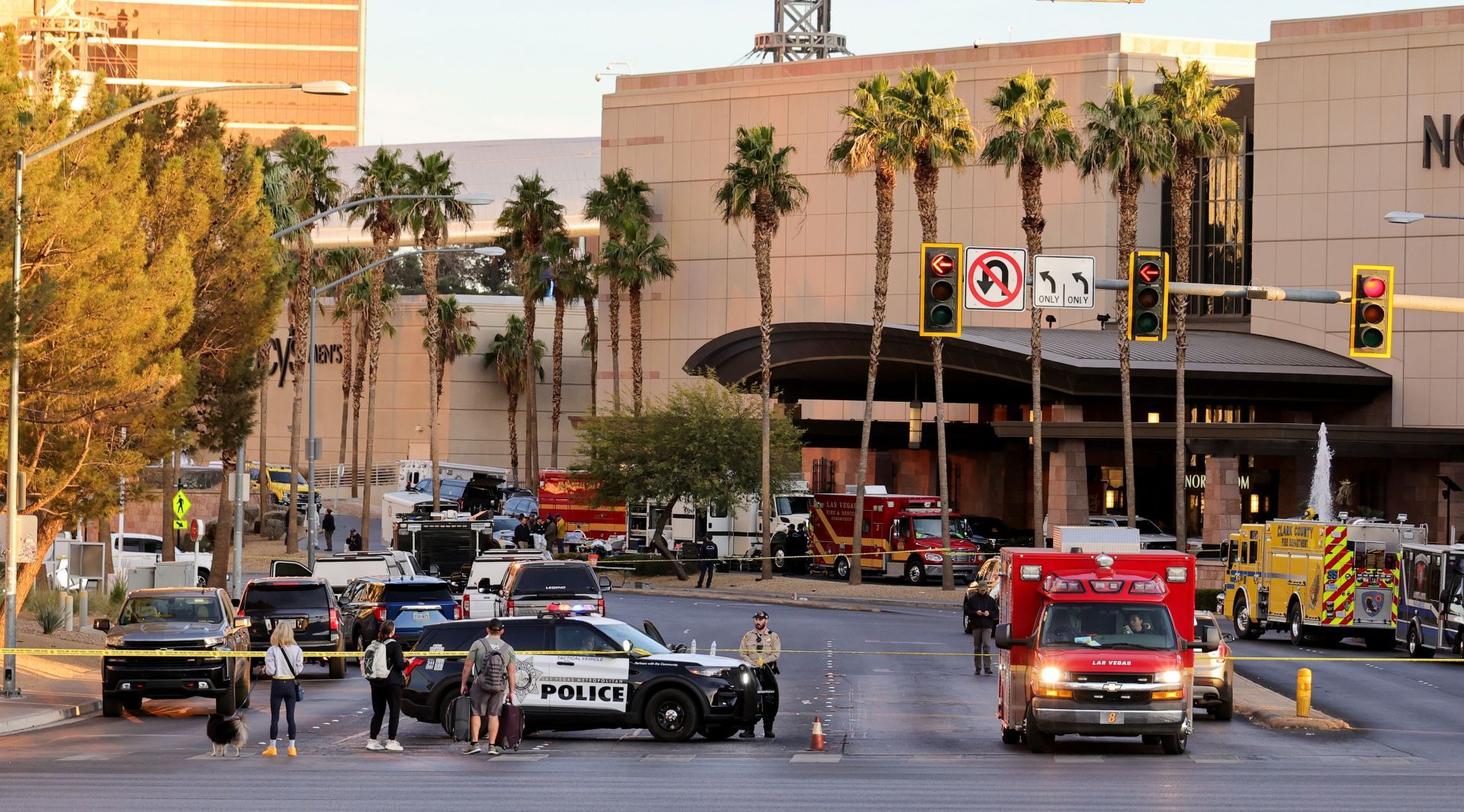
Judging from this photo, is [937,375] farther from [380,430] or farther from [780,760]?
[380,430]

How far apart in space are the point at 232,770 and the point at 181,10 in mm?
170824

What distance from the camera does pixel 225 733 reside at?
20781 mm

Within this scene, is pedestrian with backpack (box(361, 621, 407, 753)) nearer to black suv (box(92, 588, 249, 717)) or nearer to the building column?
black suv (box(92, 588, 249, 717))

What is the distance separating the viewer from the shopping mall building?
227 feet

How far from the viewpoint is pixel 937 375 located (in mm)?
59594

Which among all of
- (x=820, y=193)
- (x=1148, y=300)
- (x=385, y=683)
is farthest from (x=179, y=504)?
(x=820, y=193)

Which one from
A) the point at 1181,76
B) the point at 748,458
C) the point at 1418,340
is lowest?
the point at 748,458

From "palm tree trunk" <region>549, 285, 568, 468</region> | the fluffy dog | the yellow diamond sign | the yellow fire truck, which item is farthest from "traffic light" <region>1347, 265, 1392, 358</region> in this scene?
"palm tree trunk" <region>549, 285, 568, 468</region>

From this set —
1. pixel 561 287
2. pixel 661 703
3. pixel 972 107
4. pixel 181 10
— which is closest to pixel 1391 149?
pixel 972 107

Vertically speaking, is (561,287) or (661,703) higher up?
(561,287)

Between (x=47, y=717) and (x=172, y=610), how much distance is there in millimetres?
2491

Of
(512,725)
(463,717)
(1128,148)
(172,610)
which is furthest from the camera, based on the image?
(1128,148)

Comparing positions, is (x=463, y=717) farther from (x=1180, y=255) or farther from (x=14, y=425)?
(x=1180, y=255)

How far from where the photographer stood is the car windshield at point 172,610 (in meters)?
27.3
